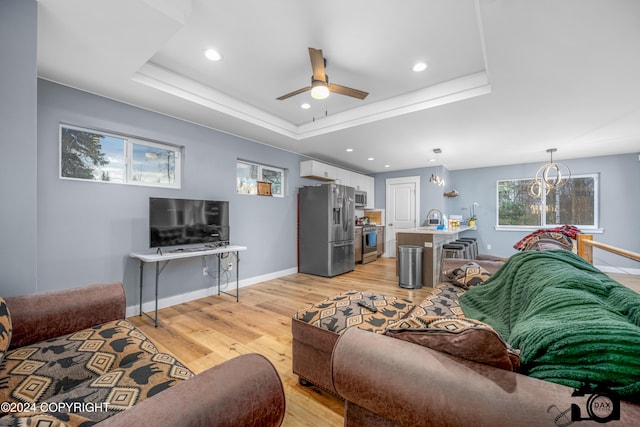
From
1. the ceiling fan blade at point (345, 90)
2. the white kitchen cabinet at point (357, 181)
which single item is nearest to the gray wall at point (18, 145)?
the ceiling fan blade at point (345, 90)

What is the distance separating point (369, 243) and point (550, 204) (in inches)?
169

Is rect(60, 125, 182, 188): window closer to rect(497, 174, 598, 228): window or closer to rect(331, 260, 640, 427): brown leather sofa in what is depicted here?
rect(331, 260, 640, 427): brown leather sofa

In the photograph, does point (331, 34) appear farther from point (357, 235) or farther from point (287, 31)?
point (357, 235)

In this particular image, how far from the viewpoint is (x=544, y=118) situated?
10.9 feet

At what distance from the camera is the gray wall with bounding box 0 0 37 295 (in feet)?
4.78

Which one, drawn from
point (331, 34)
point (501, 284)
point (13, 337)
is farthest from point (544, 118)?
point (13, 337)

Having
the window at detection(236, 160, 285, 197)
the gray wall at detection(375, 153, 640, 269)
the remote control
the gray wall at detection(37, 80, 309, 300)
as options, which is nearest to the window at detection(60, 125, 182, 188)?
the gray wall at detection(37, 80, 309, 300)

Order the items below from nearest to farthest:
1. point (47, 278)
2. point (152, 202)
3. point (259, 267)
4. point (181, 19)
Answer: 1. point (181, 19)
2. point (47, 278)
3. point (152, 202)
4. point (259, 267)

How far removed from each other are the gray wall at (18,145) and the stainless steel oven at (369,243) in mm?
5364

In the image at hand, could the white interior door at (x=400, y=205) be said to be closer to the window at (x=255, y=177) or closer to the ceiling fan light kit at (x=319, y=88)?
the window at (x=255, y=177)

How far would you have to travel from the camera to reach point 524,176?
611 centimetres

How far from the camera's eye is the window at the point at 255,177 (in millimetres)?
4152

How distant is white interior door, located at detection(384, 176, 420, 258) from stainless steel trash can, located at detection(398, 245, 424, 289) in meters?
2.81

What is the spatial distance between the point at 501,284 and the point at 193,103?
11.2 feet
